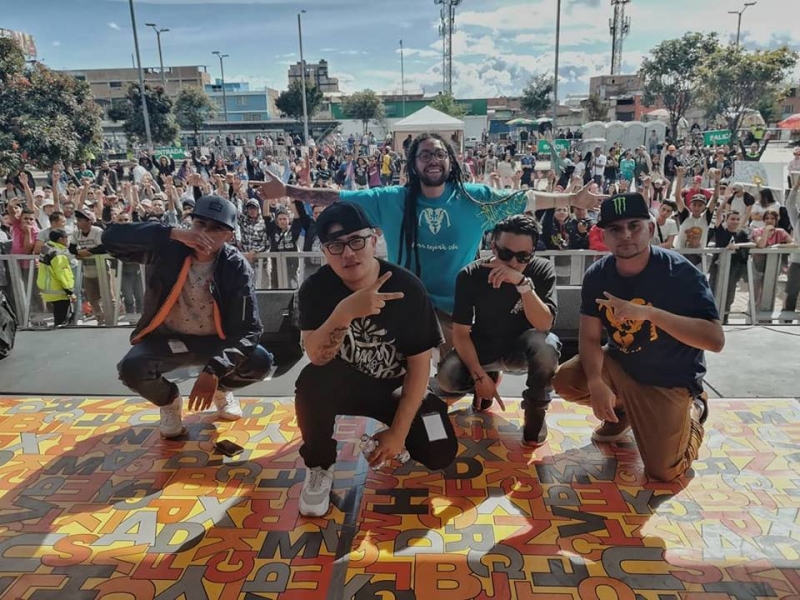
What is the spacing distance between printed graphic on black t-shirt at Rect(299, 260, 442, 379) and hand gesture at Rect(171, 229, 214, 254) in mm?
851

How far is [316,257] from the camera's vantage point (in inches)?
242

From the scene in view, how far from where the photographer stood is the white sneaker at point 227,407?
375 centimetres

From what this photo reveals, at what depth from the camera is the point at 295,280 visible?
629cm

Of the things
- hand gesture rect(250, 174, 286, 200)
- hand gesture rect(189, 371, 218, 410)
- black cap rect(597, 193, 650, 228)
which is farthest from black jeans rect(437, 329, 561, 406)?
hand gesture rect(250, 174, 286, 200)

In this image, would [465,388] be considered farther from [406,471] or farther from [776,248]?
[776,248]

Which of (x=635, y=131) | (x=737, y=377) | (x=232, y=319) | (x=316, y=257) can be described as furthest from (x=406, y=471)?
(x=635, y=131)

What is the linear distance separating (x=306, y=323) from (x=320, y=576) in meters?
1.10

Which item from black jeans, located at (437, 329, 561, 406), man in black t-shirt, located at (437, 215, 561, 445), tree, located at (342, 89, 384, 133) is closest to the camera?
man in black t-shirt, located at (437, 215, 561, 445)

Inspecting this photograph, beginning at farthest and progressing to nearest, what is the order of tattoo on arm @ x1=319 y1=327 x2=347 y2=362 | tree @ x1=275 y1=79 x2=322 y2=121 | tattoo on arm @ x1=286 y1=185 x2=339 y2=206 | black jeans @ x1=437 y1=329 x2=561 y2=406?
1. tree @ x1=275 y1=79 x2=322 y2=121
2. tattoo on arm @ x1=286 y1=185 x2=339 y2=206
3. black jeans @ x1=437 y1=329 x2=561 y2=406
4. tattoo on arm @ x1=319 y1=327 x2=347 y2=362

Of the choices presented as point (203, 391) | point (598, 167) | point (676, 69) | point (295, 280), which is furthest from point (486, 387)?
point (676, 69)

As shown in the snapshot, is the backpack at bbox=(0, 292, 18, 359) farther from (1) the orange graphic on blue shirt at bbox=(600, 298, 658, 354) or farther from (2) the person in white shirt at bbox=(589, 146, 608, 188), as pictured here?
(2) the person in white shirt at bbox=(589, 146, 608, 188)

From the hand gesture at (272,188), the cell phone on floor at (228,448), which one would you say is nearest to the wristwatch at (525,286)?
the hand gesture at (272,188)

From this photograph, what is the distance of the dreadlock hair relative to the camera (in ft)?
11.6

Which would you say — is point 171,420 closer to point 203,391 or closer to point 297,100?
point 203,391
